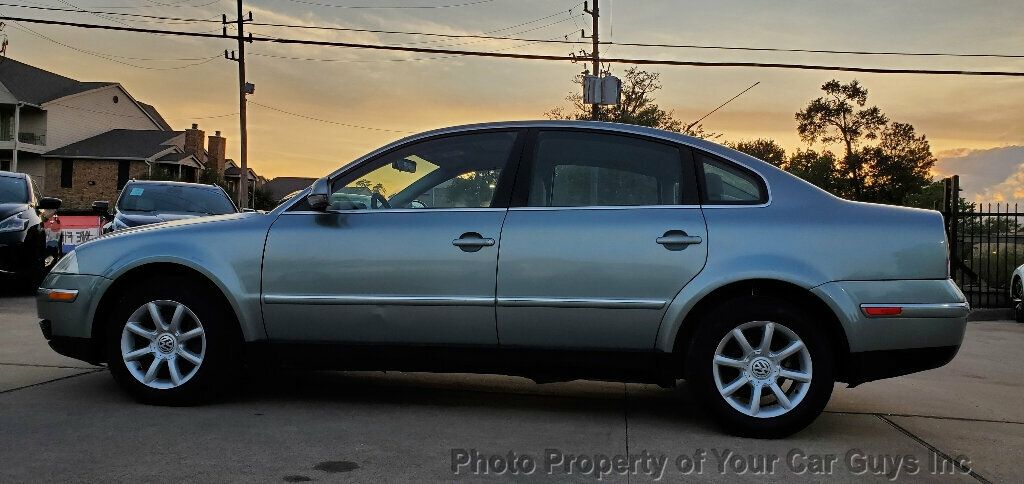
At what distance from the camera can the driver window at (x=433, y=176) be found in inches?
200

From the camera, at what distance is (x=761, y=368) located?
15.1 ft

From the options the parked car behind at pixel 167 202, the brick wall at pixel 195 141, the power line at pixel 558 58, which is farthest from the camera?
the brick wall at pixel 195 141

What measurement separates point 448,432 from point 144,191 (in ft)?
32.0

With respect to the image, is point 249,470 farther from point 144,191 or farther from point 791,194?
point 144,191

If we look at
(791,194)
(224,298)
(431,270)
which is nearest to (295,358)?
(224,298)

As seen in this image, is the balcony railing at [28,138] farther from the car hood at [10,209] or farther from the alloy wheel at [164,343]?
the alloy wheel at [164,343]

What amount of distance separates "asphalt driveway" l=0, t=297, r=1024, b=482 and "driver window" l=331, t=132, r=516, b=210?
115cm

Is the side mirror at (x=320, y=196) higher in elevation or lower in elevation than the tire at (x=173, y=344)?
higher

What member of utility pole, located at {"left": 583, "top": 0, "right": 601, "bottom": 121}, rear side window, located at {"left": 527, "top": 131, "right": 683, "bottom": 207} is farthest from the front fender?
utility pole, located at {"left": 583, "top": 0, "right": 601, "bottom": 121}

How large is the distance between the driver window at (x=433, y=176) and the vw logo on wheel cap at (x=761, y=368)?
1609 millimetres

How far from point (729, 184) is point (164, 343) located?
3158mm

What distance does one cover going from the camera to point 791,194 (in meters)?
4.77

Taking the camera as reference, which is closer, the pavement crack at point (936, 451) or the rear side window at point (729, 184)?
the pavement crack at point (936, 451)

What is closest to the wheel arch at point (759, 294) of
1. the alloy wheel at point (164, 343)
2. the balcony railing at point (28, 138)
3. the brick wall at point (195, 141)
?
the alloy wheel at point (164, 343)
